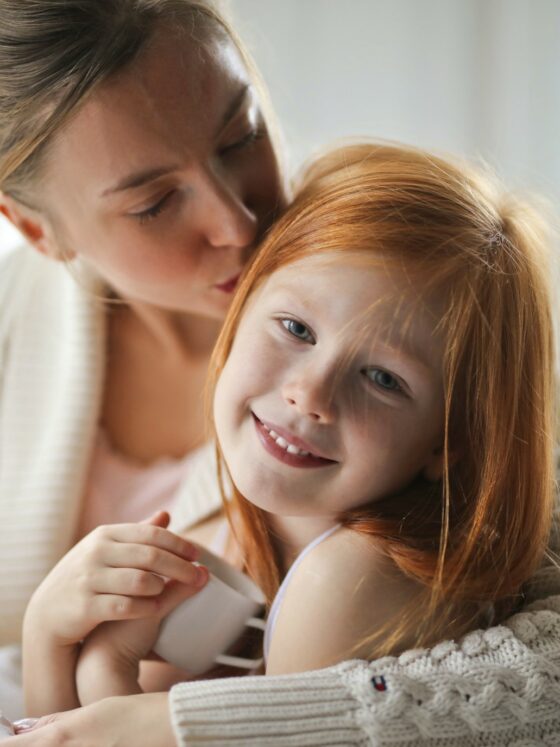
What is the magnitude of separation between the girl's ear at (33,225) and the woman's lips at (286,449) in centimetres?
47

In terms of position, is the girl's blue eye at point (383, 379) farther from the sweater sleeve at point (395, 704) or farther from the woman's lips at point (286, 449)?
the sweater sleeve at point (395, 704)

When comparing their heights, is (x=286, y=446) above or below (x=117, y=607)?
above

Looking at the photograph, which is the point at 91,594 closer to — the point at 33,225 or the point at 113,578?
the point at 113,578

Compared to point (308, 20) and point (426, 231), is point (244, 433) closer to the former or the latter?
point (426, 231)

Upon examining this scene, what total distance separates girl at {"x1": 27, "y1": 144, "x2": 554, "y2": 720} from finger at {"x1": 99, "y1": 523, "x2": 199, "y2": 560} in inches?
3.8

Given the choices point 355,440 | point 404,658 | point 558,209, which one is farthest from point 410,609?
point 558,209

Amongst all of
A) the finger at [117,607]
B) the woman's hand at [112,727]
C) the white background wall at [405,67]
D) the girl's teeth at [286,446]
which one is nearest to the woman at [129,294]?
the woman's hand at [112,727]

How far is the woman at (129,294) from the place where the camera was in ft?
2.97

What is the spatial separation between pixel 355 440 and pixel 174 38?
52cm

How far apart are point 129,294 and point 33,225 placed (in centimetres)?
16

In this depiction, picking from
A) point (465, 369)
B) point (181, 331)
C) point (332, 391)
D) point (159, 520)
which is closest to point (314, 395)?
point (332, 391)

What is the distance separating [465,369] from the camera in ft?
3.35

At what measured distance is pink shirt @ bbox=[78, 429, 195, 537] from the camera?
4.96 feet

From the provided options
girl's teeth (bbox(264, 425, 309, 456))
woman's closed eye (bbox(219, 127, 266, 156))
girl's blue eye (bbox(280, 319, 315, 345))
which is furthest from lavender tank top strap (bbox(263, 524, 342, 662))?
woman's closed eye (bbox(219, 127, 266, 156))
